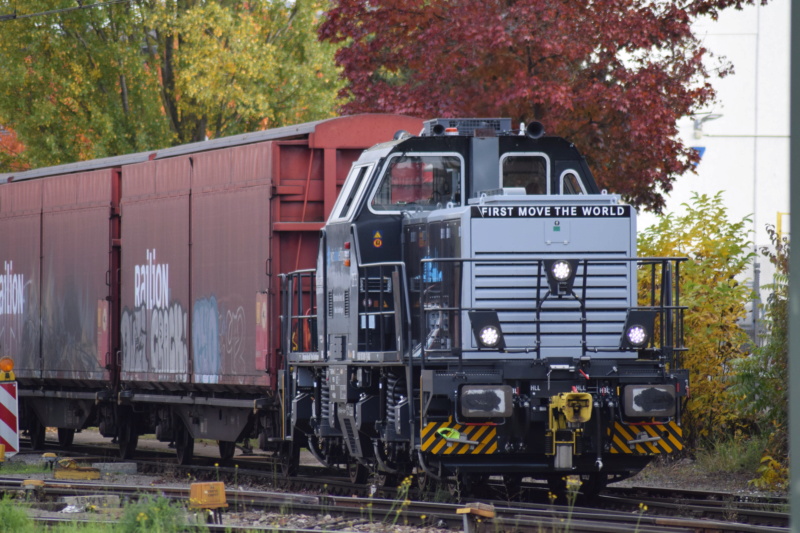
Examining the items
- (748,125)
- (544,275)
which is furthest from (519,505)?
(748,125)

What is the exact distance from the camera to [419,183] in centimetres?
1162

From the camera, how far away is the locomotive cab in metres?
10.2

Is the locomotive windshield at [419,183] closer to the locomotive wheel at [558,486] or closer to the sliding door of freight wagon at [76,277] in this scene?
the locomotive wheel at [558,486]

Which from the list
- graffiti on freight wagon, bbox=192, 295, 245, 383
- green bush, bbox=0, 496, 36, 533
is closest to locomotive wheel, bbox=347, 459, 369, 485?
graffiti on freight wagon, bbox=192, 295, 245, 383

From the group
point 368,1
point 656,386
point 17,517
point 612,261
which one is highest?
point 368,1

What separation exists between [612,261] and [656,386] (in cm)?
115

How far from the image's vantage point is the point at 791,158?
3391 mm

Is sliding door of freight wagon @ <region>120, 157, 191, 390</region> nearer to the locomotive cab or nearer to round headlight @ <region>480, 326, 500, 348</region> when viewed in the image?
the locomotive cab

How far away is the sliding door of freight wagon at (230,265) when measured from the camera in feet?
45.2

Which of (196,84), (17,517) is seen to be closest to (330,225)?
(17,517)

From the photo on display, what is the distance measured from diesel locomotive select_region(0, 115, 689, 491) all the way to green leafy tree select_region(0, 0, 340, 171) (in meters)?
8.18

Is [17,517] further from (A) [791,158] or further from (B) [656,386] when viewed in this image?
(A) [791,158]

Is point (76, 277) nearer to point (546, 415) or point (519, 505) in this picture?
point (519, 505)

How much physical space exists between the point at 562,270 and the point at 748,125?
2169cm
